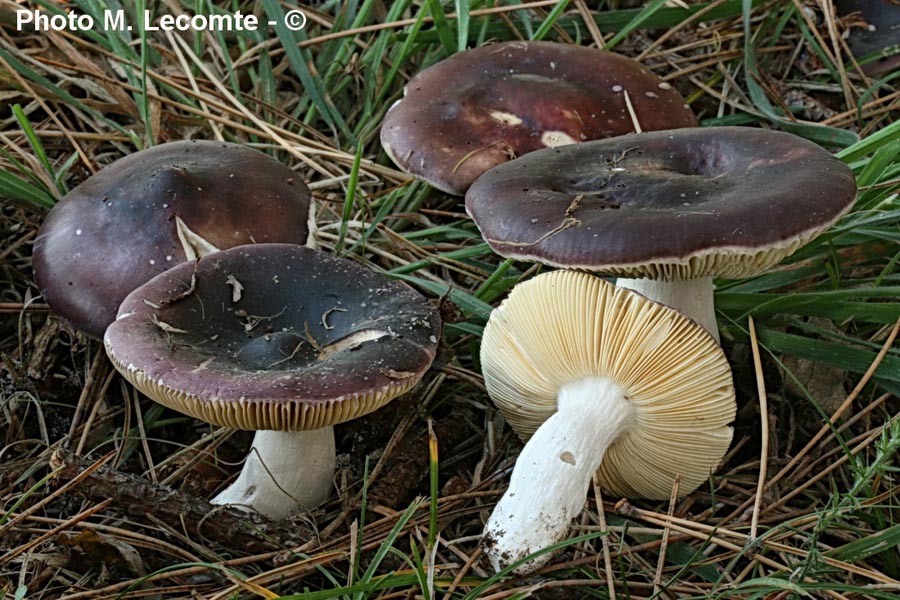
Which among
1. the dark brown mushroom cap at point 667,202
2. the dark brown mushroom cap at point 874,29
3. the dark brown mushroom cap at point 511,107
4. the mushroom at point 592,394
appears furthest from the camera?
the dark brown mushroom cap at point 874,29

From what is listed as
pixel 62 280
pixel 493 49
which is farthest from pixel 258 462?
pixel 493 49

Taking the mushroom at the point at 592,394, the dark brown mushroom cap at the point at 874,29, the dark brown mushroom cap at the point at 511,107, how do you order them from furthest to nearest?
the dark brown mushroom cap at the point at 874,29
the dark brown mushroom cap at the point at 511,107
the mushroom at the point at 592,394

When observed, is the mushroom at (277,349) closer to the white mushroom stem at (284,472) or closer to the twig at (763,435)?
the white mushroom stem at (284,472)

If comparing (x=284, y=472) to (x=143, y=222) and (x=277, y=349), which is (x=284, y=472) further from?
(x=143, y=222)

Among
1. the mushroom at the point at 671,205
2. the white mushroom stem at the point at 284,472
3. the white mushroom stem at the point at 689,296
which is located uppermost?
the mushroom at the point at 671,205

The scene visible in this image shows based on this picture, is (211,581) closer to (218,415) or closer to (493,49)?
(218,415)

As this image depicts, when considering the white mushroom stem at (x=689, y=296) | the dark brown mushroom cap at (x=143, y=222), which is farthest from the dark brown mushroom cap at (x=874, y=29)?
the dark brown mushroom cap at (x=143, y=222)

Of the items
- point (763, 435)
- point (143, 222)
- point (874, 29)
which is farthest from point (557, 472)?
point (874, 29)
